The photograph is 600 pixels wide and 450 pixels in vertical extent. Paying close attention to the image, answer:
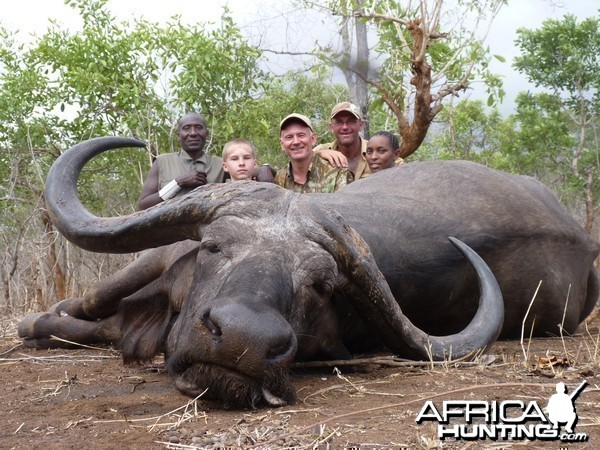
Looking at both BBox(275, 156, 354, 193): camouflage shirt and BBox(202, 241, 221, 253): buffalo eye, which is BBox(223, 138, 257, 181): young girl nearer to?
BBox(275, 156, 354, 193): camouflage shirt

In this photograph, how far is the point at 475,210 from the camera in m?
4.85

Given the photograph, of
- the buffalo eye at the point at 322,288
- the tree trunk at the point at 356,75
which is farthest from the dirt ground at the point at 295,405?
the tree trunk at the point at 356,75

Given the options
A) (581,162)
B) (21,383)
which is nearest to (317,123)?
(581,162)

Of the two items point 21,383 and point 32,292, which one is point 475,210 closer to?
point 21,383

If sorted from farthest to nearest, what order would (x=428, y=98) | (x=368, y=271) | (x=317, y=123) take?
(x=317, y=123), (x=428, y=98), (x=368, y=271)

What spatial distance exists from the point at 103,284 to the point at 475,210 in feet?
7.71

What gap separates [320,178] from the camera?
Result: 6500 millimetres

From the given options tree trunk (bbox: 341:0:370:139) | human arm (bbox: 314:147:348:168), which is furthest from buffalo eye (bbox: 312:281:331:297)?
tree trunk (bbox: 341:0:370:139)

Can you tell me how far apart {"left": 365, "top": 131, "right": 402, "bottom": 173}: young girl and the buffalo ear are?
3.01 metres

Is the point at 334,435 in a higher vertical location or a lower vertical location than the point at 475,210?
lower

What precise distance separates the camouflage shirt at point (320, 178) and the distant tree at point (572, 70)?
7.65 meters

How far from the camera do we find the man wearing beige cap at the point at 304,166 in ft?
20.7

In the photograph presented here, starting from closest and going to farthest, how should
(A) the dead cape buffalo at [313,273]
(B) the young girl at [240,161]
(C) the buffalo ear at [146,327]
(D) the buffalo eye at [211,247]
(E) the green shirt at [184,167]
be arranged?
(A) the dead cape buffalo at [313,273], (D) the buffalo eye at [211,247], (C) the buffalo ear at [146,327], (B) the young girl at [240,161], (E) the green shirt at [184,167]

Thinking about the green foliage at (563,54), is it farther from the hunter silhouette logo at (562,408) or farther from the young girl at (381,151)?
the hunter silhouette logo at (562,408)
